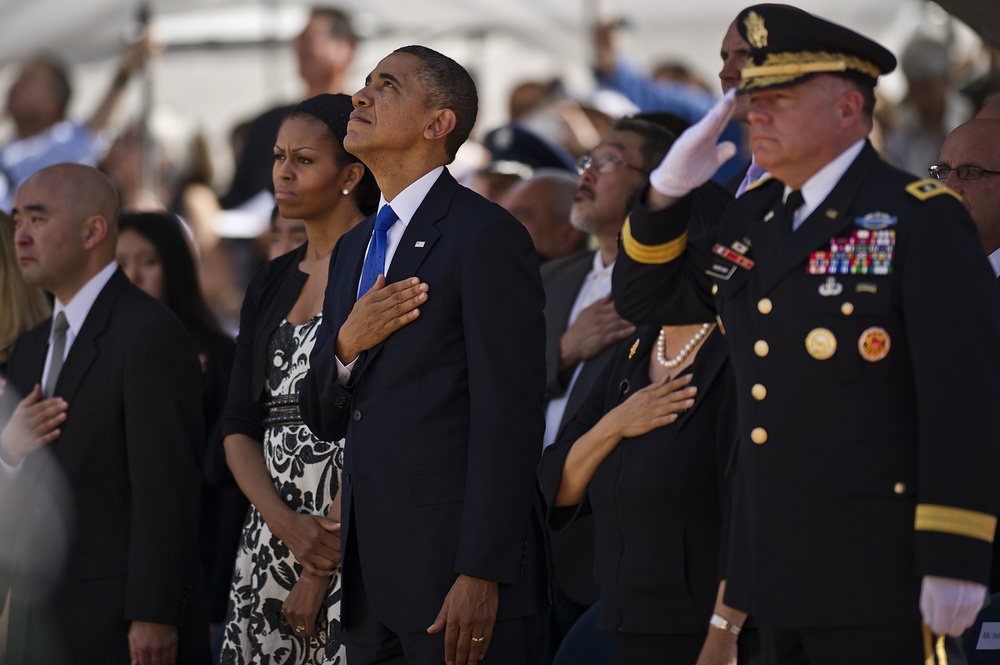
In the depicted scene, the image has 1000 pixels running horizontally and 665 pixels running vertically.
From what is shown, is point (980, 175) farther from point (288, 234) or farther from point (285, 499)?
point (288, 234)

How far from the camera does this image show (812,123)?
9.89 feet

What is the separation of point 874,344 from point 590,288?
2.55 m

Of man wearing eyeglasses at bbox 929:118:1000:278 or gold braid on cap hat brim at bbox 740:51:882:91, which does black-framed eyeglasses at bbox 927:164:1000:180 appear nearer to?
man wearing eyeglasses at bbox 929:118:1000:278

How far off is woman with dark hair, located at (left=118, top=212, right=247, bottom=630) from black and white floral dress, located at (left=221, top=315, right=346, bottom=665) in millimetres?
768

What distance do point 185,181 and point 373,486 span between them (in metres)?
5.94

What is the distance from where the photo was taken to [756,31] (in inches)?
122

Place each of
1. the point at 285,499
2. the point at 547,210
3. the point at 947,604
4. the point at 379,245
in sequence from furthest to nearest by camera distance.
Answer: the point at 547,210 → the point at 285,499 → the point at 379,245 → the point at 947,604

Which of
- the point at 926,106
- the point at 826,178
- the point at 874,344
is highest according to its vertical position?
the point at 926,106

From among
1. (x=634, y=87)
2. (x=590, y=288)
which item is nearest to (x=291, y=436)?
(x=590, y=288)

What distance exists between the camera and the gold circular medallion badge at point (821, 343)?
294cm

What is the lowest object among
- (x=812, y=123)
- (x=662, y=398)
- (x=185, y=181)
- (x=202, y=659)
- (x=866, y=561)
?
(x=202, y=659)

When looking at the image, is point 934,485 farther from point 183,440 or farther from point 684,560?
point 183,440

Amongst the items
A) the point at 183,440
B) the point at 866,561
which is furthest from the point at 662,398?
the point at 183,440

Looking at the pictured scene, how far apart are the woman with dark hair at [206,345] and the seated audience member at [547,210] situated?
1.41 metres
